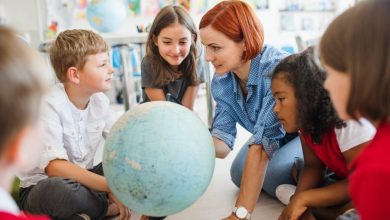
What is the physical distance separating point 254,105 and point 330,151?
0.38 m

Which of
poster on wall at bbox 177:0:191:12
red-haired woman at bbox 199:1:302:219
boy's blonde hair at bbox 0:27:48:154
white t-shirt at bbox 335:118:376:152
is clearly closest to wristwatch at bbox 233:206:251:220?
red-haired woman at bbox 199:1:302:219

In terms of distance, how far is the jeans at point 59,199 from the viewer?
1.45 m

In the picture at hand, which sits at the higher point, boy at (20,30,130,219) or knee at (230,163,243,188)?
boy at (20,30,130,219)

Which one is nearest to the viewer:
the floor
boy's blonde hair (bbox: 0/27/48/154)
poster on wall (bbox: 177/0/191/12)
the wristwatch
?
boy's blonde hair (bbox: 0/27/48/154)

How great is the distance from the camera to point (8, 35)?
2.21 feet

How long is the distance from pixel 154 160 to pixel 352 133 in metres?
0.62

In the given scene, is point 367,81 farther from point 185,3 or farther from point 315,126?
point 185,3

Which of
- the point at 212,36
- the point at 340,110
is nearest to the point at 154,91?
the point at 212,36

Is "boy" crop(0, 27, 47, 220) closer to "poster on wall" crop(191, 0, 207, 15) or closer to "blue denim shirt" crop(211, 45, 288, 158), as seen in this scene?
"blue denim shirt" crop(211, 45, 288, 158)

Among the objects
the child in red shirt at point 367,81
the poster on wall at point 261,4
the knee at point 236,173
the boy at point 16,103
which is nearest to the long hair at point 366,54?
the child in red shirt at point 367,81

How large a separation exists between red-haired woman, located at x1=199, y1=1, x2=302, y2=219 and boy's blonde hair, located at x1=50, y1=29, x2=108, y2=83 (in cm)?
45

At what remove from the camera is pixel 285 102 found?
1329 mm

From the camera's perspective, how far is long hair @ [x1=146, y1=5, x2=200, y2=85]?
6.75 feet

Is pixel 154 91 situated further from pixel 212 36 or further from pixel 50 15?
pixel 50 15
